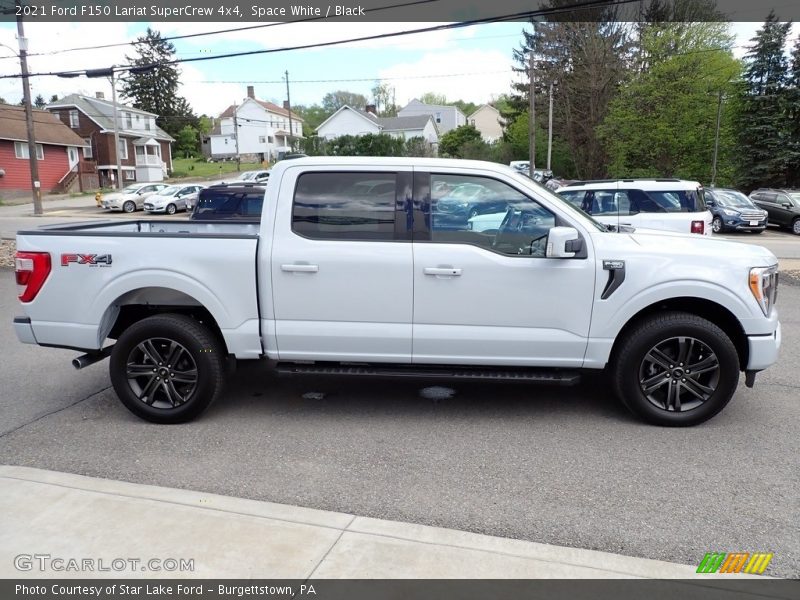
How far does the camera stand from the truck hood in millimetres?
4557

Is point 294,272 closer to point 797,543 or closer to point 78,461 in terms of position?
point 78,461

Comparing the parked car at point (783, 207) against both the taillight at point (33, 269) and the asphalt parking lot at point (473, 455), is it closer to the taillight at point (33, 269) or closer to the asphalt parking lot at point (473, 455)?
the asphalt parking lot at point (473, 455)

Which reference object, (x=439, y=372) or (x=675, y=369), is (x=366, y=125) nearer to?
(x=439, y=372)

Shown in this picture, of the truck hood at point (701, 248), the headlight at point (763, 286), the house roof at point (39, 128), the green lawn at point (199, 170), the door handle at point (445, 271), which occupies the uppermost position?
the house roof at point (39, 128)

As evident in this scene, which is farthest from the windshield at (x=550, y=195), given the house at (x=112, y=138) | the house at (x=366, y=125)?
the house at (x=366, y=125)

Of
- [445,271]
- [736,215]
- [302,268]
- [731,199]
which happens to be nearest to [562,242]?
[445,271]

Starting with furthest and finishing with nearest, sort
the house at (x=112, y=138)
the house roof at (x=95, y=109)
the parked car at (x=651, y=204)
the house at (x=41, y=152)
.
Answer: the house roof at (x=95, y=109)
the house at (x=112, y=138)
the house at (x=41, y=152)
the parked car at (x=651, y=204)

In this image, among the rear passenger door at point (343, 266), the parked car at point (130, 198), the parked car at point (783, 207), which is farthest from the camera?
the parked car at point (130, 198)

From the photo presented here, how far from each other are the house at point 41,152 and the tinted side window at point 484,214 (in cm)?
4803

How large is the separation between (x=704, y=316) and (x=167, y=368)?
421 centimetres

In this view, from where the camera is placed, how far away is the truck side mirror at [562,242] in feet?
14.2

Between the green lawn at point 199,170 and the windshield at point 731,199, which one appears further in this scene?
the green lawn at point 199,170

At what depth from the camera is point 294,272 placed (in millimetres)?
4648
